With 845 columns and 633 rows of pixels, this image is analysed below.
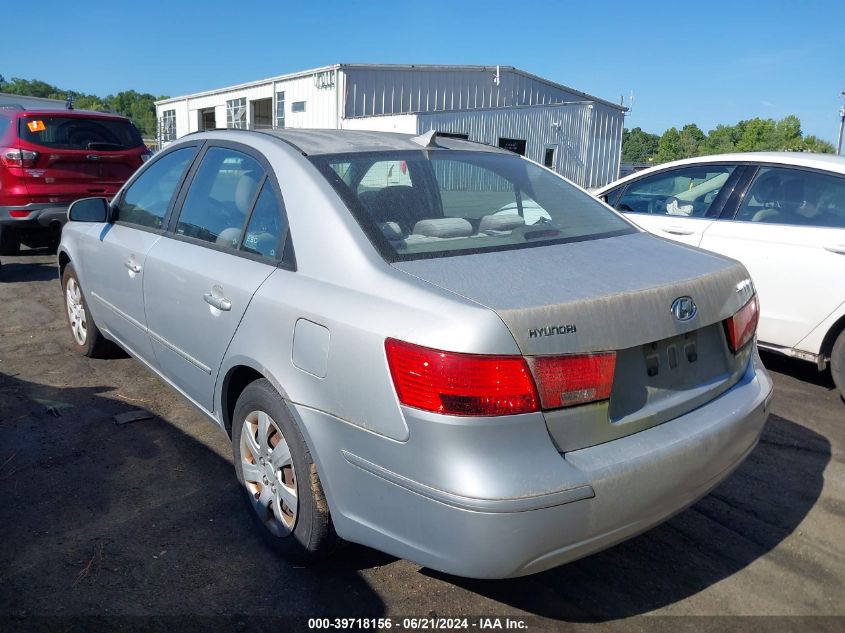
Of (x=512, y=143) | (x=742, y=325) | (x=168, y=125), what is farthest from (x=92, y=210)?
(x=168, y=125)

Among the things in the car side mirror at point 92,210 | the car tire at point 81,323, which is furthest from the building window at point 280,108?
the car side mirror at point 92,210

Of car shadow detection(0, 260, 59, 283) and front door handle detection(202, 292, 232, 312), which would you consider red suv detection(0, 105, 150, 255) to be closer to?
car shadow detection(0, 260, 59, 283)

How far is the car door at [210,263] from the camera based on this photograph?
114 inches

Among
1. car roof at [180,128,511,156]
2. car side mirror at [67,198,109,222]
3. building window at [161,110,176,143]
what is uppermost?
building window at [161,110,176,143]

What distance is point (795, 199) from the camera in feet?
16.1

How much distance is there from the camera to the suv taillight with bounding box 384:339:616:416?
6.59 feet

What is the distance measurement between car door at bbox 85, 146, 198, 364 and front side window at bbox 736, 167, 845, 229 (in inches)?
151

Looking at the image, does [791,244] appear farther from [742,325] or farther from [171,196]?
[171,196]

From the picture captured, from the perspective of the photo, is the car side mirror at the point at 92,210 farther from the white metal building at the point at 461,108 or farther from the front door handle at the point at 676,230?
the white metal building at the point at 461,108

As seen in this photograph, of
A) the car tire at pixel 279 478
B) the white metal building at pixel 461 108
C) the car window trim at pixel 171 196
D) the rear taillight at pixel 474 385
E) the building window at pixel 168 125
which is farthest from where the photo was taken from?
the building window at pixel 168 125

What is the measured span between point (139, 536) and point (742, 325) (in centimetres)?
257

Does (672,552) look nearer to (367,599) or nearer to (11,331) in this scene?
(367,599)

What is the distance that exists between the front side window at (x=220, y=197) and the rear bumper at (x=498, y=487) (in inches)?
45.7

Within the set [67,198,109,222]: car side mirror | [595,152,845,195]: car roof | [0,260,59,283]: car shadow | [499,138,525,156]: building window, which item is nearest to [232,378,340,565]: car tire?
[67,198,109,222]: car side mirror
